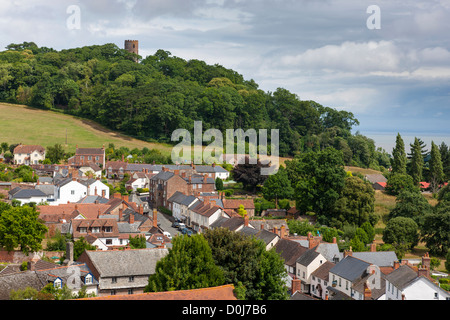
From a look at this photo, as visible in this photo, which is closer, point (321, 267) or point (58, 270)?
point (58, 270)

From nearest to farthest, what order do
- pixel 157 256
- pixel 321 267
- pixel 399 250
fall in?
pixel 157 256 → pixel 321 267 → pixel 399 250

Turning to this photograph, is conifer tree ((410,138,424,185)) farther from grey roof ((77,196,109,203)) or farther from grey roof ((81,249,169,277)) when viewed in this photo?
grey roof ((81,249,169,277))

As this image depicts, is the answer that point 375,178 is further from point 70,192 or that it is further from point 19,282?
point 19,282

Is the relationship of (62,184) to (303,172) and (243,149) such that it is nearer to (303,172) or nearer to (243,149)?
(303,172)

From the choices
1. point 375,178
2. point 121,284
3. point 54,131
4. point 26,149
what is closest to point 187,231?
point 121,284

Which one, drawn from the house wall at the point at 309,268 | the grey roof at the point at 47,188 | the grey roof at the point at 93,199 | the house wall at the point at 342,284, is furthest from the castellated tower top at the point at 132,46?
the house wall at the point at 342,284

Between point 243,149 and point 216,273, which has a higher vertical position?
point 243,149
